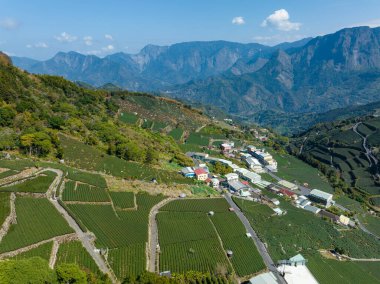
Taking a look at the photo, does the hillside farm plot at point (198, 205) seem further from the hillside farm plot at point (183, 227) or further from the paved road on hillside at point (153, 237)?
the hillside farm plot at point (183, 227)

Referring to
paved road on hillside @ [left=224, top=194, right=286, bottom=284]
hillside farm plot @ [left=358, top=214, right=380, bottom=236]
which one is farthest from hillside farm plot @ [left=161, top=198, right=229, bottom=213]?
hillside farm plot @ [left=358, top=214, right=380, bottom=236]

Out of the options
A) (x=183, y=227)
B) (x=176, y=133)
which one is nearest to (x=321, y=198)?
(x=183, y=227)

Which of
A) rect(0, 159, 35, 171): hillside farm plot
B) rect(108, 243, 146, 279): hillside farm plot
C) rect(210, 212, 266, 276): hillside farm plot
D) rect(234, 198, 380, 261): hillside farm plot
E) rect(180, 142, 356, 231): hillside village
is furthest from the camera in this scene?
rect(180, 142, 356, 231): hillside village

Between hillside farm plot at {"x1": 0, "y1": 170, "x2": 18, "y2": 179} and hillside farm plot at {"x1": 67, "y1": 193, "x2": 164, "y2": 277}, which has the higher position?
hillside farm plot at {"x1": 0, "y1": 170, "x2": 18, "y2": 179}

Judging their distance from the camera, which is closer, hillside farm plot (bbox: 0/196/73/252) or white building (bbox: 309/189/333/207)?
hillside farm plot (bbox: 0/196/73/252)

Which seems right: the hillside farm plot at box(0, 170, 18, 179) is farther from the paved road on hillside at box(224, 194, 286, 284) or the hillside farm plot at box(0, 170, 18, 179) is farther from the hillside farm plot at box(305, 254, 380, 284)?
the hillside farm plot at box(305, 254, 380, 284)

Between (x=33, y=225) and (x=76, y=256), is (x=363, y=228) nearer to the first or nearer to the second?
(x=76, y=256)
